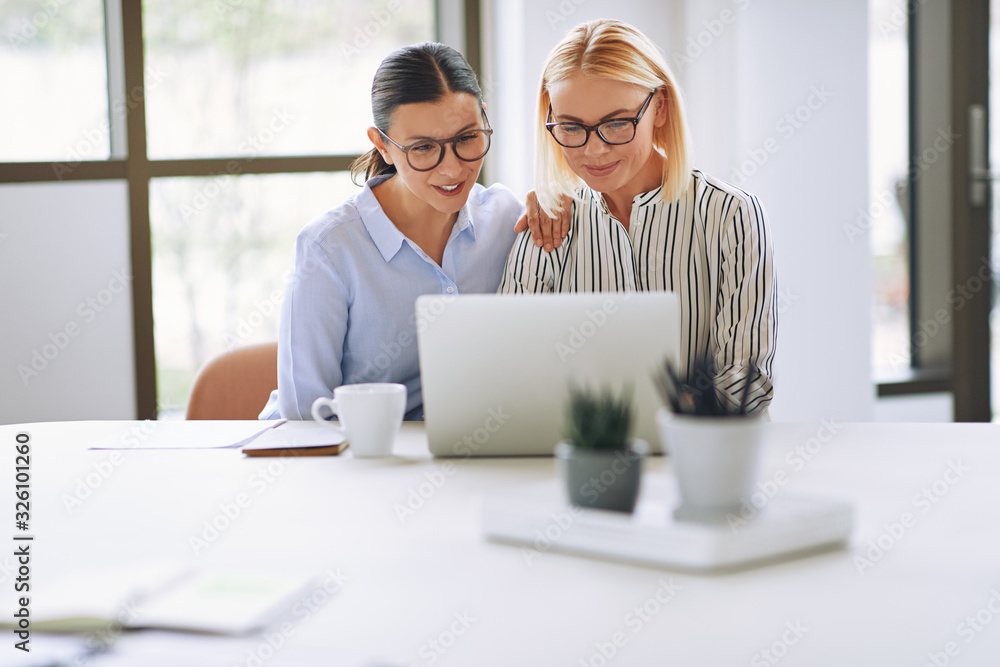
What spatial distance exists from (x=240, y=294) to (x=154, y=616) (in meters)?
2.69

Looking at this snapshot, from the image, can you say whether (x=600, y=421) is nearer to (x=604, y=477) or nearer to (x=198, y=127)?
(x=604, y=477)

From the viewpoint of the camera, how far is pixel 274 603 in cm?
73

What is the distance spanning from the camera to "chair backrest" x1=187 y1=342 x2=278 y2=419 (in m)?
1.93

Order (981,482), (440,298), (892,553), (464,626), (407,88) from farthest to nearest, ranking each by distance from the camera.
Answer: (407,88) < (440,298) < (981,482) < (892,553) < (464,626)

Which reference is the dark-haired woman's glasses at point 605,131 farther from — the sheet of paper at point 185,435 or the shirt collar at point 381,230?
the sheet of paper at point 185,435

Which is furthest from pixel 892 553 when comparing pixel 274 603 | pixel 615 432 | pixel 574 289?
pixel 574 289

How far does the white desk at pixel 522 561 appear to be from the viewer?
68 centimetres

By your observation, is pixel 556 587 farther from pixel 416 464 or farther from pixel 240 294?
pixel 240 294

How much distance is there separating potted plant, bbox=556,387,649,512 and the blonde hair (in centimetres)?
98

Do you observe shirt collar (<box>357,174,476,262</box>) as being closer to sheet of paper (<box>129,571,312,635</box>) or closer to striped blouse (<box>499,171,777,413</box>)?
striped blouse (<box>499,171,777,413</box>)

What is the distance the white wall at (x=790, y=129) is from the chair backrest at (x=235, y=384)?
1284mm

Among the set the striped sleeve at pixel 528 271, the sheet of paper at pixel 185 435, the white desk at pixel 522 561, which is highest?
the striped sleeve at pixel 528 271

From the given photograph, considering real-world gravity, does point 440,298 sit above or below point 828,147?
below

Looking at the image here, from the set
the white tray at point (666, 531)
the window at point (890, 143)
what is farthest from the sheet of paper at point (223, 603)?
the window at point (890, 143)
